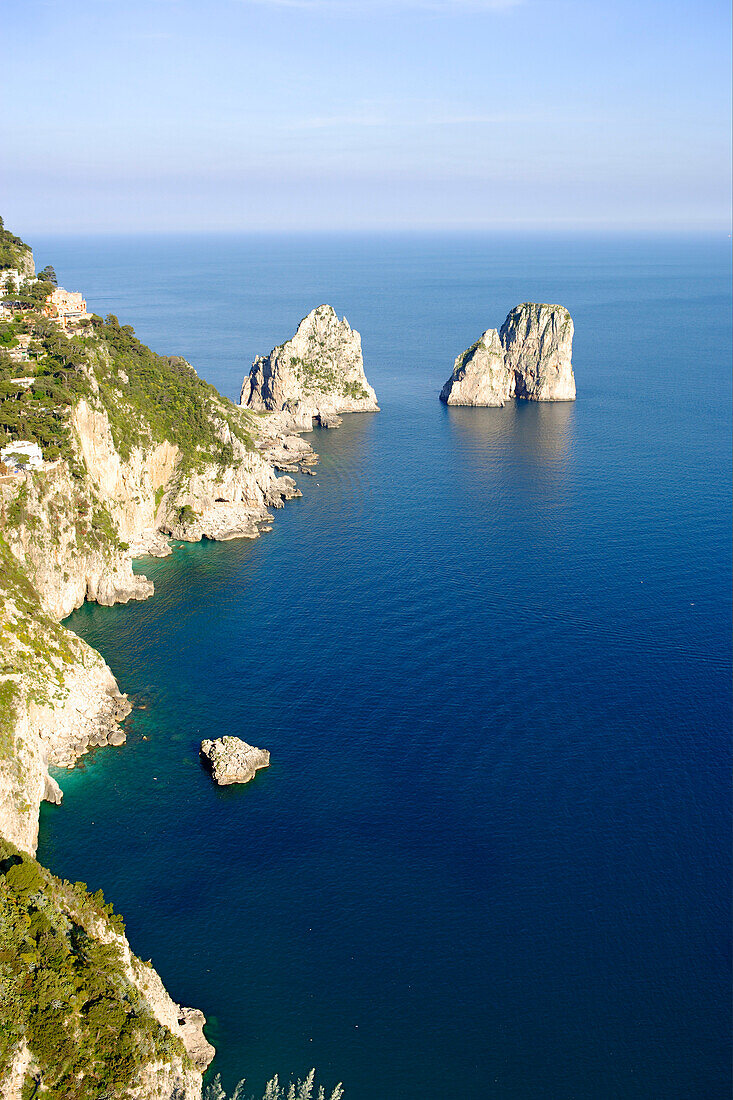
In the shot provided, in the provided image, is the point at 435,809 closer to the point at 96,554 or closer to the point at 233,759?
the point at 233,759

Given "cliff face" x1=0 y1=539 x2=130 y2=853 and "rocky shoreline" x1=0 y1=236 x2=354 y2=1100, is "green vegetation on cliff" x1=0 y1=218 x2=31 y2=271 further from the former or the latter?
"cliff face" x1=0 y1=539 x2=130 y2=853

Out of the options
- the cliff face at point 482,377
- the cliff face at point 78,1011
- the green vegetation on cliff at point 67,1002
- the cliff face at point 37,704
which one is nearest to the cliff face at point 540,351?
the cliff face at point 482,377

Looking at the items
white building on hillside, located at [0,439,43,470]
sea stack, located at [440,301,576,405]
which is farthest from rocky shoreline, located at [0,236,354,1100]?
sea stack, located at [440,301,576,405]

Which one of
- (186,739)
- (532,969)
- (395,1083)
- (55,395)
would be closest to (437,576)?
(186,739)

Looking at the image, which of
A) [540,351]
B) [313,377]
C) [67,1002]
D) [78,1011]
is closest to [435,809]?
[78,1011]

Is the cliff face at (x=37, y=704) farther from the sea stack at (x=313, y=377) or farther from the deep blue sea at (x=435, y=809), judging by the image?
the sea stack at (x=313, y=377)

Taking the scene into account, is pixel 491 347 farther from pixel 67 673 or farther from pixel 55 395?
pixel 67 673
